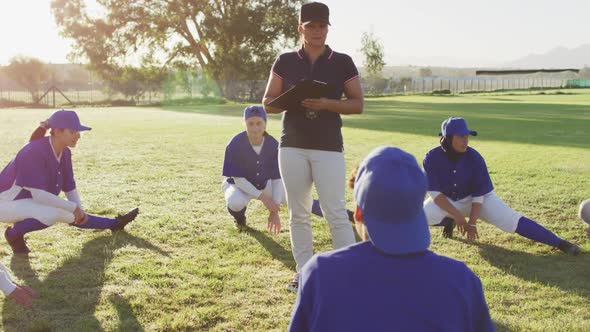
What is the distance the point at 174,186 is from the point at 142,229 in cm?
266

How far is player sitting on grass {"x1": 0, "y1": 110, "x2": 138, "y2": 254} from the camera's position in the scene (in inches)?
213

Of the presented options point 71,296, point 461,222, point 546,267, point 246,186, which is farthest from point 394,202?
point 246,186

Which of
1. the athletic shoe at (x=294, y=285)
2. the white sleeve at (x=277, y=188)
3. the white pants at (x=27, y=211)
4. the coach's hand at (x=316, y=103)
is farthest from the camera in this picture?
the white sleeve at (x=277, y=188)

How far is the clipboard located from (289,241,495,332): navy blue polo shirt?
7.80 feet

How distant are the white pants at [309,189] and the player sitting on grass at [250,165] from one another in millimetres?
1872

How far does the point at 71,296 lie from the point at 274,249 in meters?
2.06

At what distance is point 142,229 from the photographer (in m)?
6.62

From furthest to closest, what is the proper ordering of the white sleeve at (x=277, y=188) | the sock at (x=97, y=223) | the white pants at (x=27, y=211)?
the white sleeve at (x=277, y=188)
the sock at (x=97, y=223)
the white pants at (x=27, y=211)

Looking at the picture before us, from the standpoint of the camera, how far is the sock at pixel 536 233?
571 cm

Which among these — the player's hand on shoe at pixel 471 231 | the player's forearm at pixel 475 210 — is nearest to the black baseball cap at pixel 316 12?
the player's hand on shoe at pixel 471 231

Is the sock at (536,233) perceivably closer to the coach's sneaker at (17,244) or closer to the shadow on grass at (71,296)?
the shadow on grass at (71,296)

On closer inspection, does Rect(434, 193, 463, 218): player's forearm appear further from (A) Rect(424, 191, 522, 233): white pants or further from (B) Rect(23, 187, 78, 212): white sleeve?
(B) Rect(23, 187, 78, 212): white sleeve

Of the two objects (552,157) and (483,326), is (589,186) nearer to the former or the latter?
(552,157)

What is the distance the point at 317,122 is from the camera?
4328 mm
